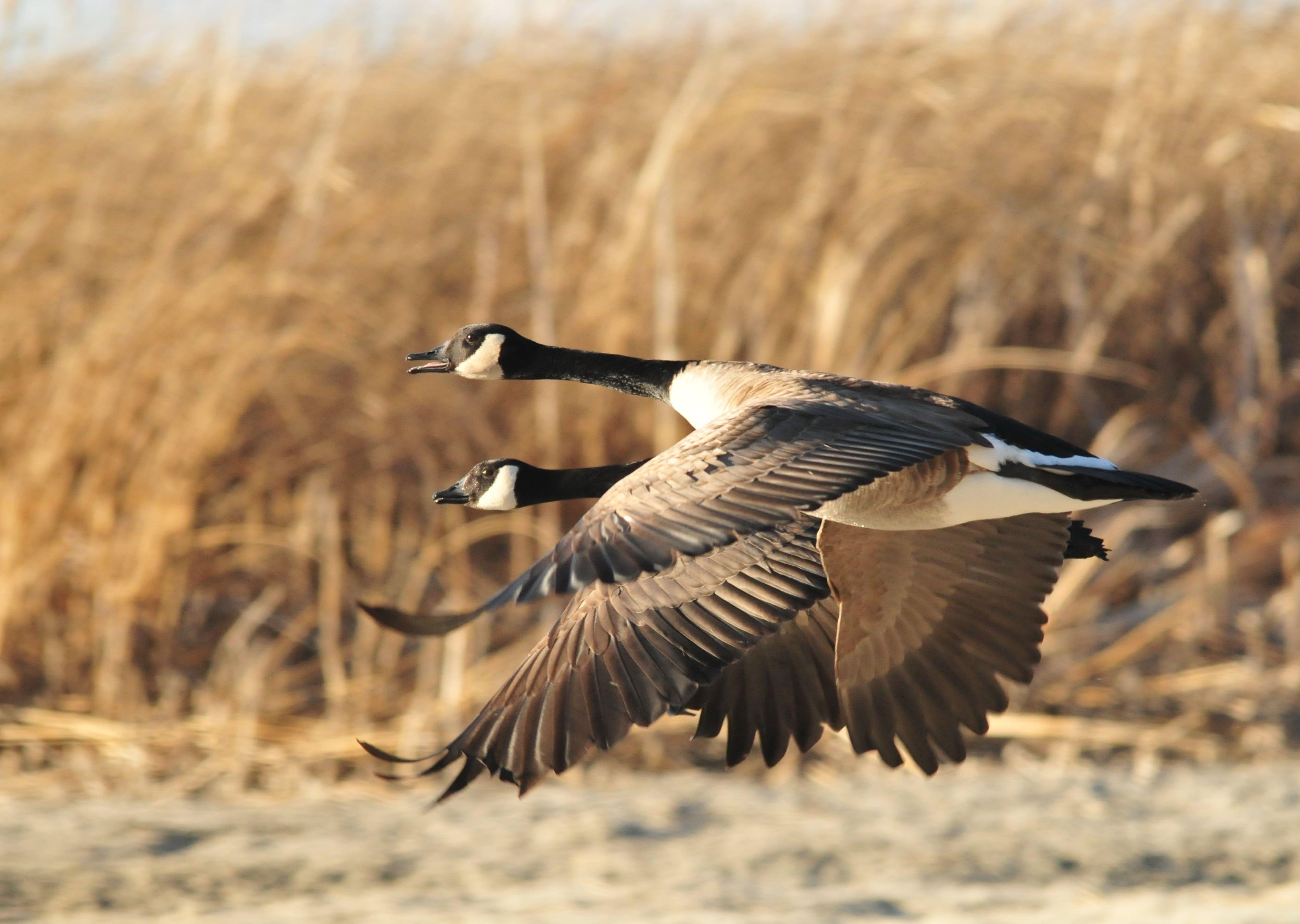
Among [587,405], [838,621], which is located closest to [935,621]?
[838,621]

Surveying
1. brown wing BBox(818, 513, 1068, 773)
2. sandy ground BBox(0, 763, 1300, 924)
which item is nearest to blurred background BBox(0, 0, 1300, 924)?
sandy ground BBox(0, 763, 1300, 924)

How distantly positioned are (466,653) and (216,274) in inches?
63.3

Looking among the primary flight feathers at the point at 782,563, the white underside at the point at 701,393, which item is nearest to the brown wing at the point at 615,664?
the primary flight feathers at the point at 782,563

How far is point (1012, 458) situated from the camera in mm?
3139

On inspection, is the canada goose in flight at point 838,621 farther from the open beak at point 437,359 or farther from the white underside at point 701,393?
the open beak at point 437,359

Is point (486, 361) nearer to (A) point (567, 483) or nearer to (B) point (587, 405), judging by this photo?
(A) point (567, 483)

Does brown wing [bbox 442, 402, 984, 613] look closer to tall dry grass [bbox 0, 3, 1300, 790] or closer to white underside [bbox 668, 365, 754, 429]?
white underside [bbox 668, 365, 754, 429]

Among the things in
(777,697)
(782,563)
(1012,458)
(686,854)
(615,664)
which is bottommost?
(686,854)

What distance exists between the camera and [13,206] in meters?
6.31

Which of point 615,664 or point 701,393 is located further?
point 701,393

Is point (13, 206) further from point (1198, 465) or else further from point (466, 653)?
point (1198, 465)

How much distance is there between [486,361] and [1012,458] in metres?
1.30

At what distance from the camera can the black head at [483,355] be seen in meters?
3.79

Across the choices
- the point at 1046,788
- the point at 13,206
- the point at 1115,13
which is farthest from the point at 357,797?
the point at 1115,13
